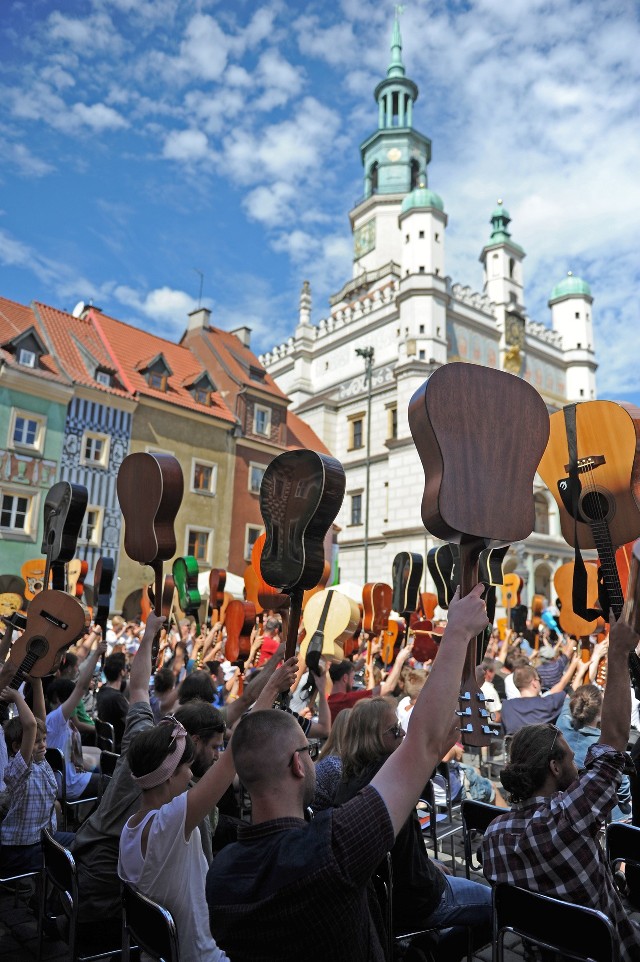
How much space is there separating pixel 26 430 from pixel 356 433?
70.2ft

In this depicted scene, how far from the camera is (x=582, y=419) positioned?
3.23 meters

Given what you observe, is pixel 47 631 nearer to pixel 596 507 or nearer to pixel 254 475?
pixel 596 507

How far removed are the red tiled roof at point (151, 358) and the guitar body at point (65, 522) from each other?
21.7 metres

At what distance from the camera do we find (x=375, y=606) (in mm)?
11188

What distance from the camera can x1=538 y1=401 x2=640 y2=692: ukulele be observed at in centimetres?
311

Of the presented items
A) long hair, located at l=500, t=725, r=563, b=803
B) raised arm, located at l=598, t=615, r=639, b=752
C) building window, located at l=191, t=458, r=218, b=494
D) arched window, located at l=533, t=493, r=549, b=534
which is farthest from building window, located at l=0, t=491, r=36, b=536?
arched window, located at l=533, t=493, r=549, b=534

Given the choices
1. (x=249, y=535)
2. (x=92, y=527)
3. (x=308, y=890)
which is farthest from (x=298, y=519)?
(x=249, y=535)

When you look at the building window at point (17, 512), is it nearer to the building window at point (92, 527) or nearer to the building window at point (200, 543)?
the building window at point (92, 527)

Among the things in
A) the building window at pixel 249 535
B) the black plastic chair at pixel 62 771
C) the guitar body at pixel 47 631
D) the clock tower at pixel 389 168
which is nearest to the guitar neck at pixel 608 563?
the guitar body at pixel 47 631

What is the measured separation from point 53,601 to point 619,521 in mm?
4275

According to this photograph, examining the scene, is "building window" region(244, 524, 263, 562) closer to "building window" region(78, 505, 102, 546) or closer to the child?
"building window" region(78, 505, 102, 546)

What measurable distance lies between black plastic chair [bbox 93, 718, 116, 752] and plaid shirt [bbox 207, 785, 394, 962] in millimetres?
4871

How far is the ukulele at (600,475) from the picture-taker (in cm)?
311

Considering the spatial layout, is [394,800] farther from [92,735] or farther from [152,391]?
[152,391]
